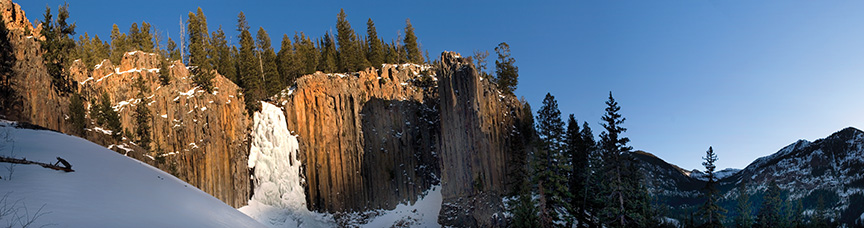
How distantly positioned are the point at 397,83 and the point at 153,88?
26526 millimetres

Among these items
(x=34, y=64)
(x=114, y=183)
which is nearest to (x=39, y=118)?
(x=34, y=64)

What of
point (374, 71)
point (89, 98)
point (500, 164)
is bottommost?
point (500, 164)

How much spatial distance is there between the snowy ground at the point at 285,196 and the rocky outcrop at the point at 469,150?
3.74m

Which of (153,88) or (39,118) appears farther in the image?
(153,88)

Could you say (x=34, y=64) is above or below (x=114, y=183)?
above

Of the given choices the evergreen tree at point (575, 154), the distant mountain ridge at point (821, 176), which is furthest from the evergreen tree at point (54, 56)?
the distant mountain ridge at point (821, 176)

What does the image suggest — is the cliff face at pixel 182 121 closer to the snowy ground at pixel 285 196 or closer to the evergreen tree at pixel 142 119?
the evergreen tree at pixel 142 119

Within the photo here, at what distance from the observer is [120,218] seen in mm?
9477

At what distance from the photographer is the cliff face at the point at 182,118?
5022cm

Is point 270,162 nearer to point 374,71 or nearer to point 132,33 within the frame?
point 374,71

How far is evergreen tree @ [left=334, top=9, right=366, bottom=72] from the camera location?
66188 millimetres

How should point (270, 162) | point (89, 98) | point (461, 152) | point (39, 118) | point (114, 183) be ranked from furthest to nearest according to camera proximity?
A: point (270, 162) < point (461, 152) < point (89, 98) < point (39, 118) < point (114, 183)

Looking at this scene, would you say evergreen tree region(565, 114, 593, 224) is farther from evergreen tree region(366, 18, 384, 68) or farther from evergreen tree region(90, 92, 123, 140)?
evergreen tree region(90, 92, 123, 140)

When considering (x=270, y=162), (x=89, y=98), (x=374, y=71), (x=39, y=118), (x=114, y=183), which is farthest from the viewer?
(x=374, y=71)
